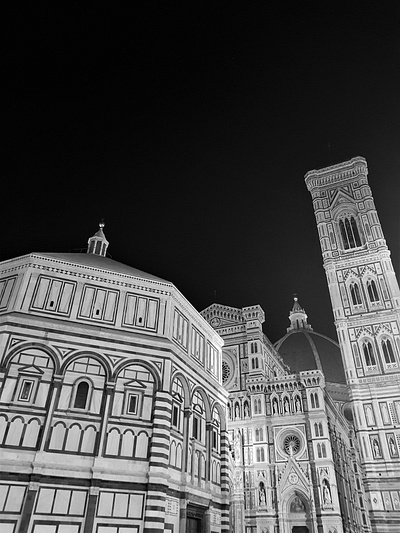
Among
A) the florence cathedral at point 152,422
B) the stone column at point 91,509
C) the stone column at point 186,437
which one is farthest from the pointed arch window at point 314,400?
the stone column at point 91,509

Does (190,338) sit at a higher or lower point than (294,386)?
lower

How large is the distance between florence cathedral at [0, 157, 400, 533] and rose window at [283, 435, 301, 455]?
68mm

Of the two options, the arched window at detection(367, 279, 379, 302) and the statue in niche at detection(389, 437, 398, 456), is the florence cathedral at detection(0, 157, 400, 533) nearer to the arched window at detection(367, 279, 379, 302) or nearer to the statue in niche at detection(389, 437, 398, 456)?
the statue in niche at detection(389, 437, 398, 456)

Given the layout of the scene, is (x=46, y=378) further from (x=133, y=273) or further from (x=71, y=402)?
(x=133, y=273)

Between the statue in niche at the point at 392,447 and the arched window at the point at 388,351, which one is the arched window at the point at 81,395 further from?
the arched window at the point at 388,351

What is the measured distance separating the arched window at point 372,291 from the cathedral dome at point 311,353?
22770 millimetres

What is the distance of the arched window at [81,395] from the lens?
1439 cm

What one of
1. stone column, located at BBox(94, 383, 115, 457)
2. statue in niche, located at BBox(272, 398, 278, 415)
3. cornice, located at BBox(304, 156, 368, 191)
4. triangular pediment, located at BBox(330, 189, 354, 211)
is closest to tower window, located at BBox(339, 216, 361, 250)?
triangular pediment, located at BBox(330, 189, 354, 211)

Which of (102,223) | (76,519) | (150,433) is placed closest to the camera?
(76,519)

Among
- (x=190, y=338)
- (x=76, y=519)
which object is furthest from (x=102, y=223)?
(x=76, y=519)

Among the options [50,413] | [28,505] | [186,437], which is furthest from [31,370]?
[186,437]

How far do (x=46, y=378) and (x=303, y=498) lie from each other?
19.8m

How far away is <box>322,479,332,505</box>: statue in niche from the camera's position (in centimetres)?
2496

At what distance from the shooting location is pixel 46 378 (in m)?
14.4
